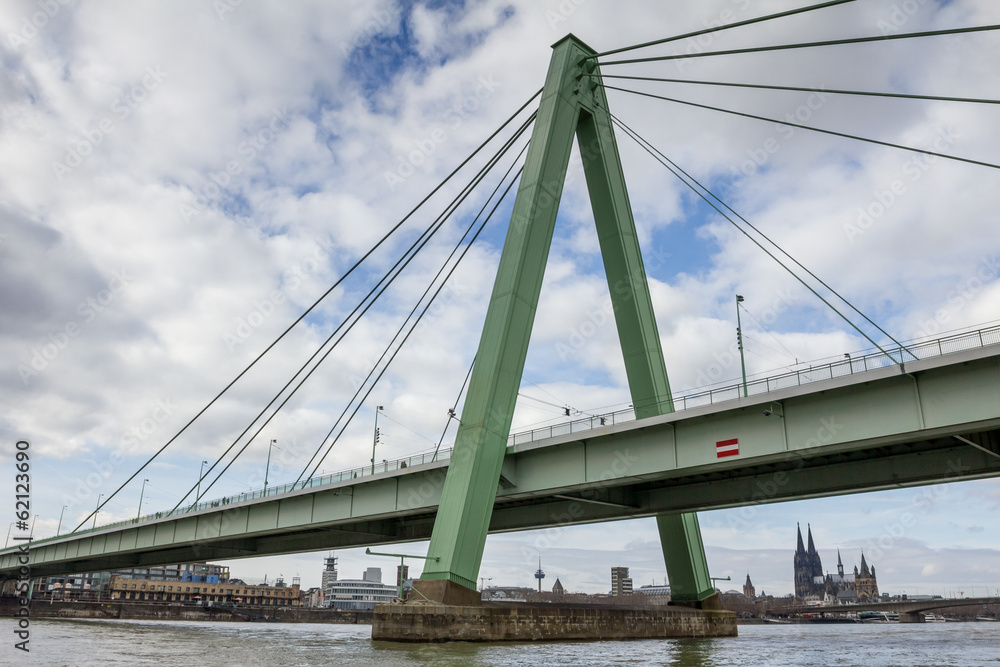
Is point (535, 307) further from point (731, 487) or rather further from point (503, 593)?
point (503, 593)

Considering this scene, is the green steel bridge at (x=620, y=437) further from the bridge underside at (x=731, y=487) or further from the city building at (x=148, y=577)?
the city building at (x=148, y=577)

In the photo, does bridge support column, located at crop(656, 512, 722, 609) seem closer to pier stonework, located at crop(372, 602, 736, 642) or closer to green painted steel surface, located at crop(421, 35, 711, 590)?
green painted steel surface, located at crop(421, 35, 711, 590)

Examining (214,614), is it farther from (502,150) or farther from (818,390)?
(818,390)

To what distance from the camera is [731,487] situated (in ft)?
101

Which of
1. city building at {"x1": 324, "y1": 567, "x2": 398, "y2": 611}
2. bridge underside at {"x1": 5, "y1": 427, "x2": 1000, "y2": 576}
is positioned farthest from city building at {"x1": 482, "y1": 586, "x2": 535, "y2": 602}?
bridge underside at {"x1": 5, "y1": 427, "x2": 1000, "y2": 576}

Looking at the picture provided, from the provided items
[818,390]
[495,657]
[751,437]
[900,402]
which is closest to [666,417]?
[751,437]

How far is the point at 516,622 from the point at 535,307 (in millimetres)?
12664

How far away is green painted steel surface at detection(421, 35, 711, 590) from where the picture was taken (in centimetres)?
2836

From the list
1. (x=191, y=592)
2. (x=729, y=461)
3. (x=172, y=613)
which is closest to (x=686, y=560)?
(x=729, y=461)

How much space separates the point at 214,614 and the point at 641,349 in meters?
83.5

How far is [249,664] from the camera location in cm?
2006

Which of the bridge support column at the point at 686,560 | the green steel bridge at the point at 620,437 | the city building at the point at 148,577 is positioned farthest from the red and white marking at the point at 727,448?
the city building at the point at 148,577

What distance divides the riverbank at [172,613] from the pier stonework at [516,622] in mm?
68053

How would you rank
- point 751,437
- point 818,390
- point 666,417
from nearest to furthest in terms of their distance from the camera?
point 818,390 → point 751,437 → point 666,417
